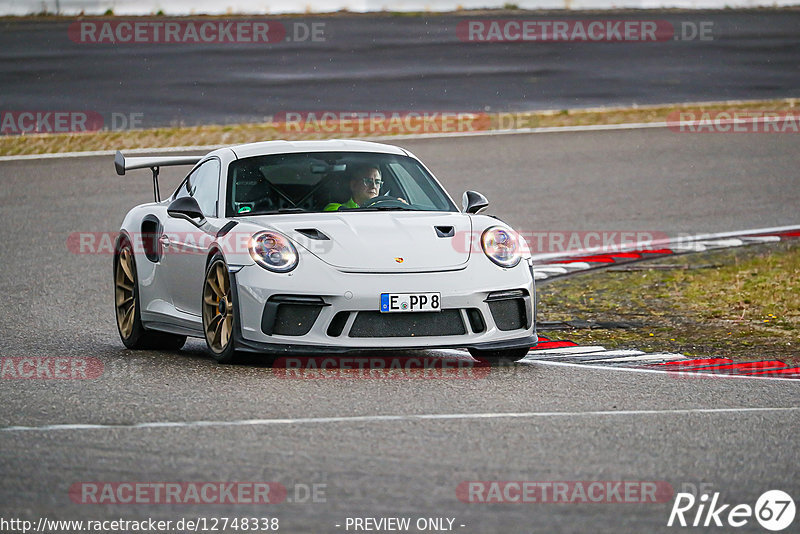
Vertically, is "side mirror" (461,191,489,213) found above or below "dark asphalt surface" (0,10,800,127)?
below

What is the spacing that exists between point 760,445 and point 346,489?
181 cm

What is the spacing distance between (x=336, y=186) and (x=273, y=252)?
1.13 meters

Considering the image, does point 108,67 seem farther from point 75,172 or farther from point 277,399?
point 277,399

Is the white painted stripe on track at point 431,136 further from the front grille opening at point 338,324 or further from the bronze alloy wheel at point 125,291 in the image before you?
the front grille opening at point 338,324

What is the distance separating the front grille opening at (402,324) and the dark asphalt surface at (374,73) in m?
12.9

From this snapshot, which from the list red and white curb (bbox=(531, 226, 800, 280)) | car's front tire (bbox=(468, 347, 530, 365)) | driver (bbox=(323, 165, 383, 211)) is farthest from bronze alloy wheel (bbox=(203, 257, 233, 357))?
red and white curb (bbox=(531, 226, 800, 280))

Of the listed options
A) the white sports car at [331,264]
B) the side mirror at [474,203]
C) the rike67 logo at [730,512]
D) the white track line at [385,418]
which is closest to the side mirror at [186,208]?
the white sports car at [331,264]

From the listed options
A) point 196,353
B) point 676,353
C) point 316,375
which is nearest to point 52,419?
point 316,375
